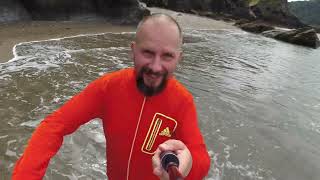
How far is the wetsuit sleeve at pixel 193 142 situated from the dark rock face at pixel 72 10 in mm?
18732

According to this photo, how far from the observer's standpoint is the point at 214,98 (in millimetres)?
9766

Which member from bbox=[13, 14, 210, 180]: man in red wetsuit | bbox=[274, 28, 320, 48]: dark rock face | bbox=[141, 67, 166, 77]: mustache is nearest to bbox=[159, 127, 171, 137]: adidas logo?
bbox=[13, 14, 210, 180]: man in red wetsuit

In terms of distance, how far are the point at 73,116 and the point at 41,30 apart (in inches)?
686

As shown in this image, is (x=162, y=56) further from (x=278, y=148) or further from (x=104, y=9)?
(x=104, y=9)

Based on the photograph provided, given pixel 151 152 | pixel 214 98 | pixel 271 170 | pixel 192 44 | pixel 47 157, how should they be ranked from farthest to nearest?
pixel 192 44 < pixel 214 98 < pixel 271 170 < pixel 151 152 < pixel 47 157

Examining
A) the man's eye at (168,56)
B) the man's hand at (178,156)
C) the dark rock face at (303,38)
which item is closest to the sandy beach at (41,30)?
the man's eye at (168,56)

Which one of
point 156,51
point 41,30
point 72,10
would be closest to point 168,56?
point 156,51

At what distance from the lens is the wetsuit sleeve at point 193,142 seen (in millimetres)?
2082

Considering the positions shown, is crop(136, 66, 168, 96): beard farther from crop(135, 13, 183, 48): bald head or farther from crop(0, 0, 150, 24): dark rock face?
crop(0, 0, 150, 24): dark rock face

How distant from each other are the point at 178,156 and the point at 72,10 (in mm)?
22675

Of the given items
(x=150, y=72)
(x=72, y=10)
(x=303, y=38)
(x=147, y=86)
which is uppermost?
(x=150, y=72)

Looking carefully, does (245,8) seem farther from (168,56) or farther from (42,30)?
(168,56)

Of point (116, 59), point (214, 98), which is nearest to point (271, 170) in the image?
point (214, 98)

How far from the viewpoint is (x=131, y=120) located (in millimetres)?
2387
